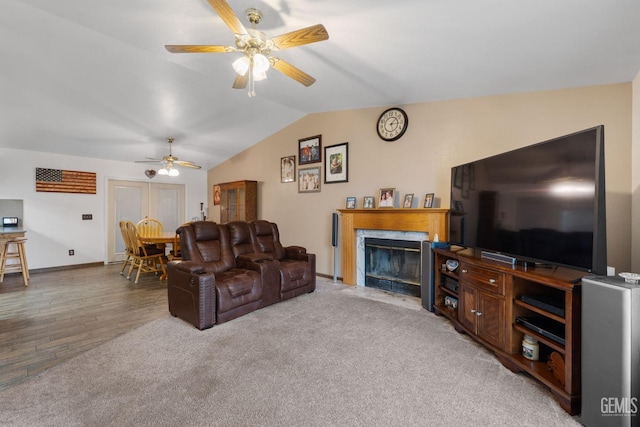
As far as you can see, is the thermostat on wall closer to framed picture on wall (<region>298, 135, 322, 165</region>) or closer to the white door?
the white door

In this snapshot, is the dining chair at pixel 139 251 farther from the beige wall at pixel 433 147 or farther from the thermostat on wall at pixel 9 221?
the beige wall at pixel 433 147

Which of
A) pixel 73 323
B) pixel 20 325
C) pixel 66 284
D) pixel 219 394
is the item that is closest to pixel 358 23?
pixel 219 394

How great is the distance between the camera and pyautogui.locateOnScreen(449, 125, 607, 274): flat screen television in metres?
1.63

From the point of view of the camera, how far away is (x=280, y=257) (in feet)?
13.6

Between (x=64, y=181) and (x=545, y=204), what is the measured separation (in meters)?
7.56

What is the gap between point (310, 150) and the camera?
5.01 metres

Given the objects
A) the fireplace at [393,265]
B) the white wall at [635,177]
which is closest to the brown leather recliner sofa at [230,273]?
the fireplace at [393,265]

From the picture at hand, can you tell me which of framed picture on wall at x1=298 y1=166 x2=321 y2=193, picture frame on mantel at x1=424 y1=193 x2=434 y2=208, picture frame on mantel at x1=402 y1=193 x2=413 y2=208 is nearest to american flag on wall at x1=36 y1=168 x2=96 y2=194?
framed picture on wall at x1=298 y1=166 x2=321 y2=193

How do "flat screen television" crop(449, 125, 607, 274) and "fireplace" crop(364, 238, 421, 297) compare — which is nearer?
"flat screen television" crop(449, 125, 607, 274)

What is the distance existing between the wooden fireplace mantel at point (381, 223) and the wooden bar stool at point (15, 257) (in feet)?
16.9

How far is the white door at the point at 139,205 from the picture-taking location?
6.05m

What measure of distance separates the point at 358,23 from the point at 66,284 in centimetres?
558

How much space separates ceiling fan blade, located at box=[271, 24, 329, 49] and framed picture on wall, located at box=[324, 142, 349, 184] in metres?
2.59

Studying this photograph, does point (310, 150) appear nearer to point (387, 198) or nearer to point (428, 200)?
point (387, 198)
